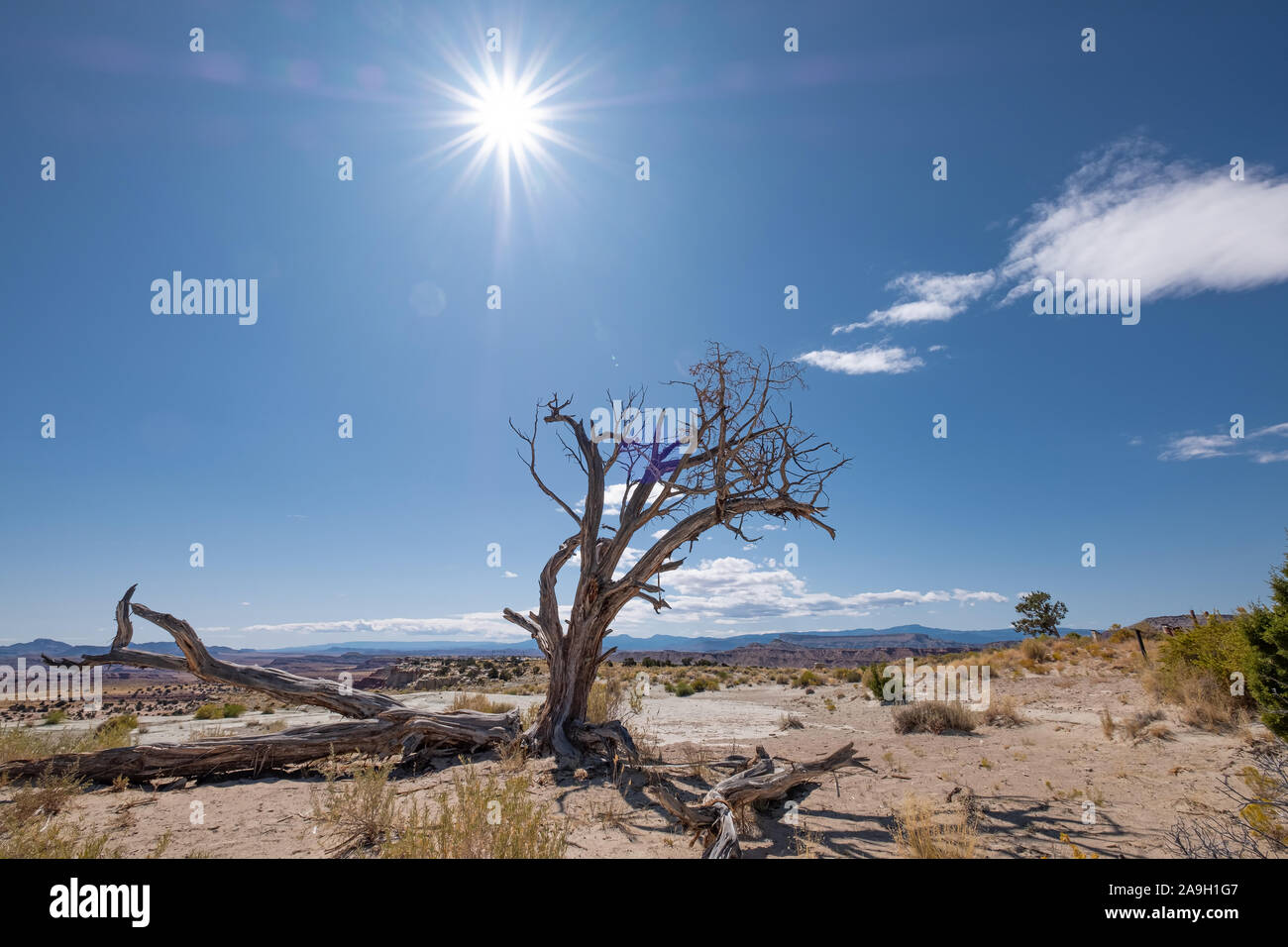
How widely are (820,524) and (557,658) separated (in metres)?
5.16

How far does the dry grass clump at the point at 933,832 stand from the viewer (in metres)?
4.47

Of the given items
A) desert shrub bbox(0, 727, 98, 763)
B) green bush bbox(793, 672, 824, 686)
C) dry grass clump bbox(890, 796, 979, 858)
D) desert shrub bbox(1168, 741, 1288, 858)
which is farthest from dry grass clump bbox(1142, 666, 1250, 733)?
desert shrub bbox(0, 727, 98, 763)

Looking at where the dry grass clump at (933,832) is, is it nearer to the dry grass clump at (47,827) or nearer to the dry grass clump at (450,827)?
the dry grass clump at (450,827)

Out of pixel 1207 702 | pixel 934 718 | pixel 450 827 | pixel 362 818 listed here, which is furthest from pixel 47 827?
pixel 1207 702

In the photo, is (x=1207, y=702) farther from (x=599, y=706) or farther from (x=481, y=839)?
(x=481, y=839)

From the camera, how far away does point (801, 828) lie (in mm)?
5961

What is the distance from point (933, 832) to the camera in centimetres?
504

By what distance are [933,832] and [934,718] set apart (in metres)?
8.47

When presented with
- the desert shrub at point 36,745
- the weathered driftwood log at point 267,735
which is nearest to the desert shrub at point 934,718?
the weathered driftwood log at point 267,735

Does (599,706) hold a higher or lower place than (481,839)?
lower

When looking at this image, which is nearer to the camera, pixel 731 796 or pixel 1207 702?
pixel 731 796

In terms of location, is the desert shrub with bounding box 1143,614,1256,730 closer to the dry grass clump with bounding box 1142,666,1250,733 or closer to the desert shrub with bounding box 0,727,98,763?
the dry grass clump with bounding box 1142,666,1250,733
